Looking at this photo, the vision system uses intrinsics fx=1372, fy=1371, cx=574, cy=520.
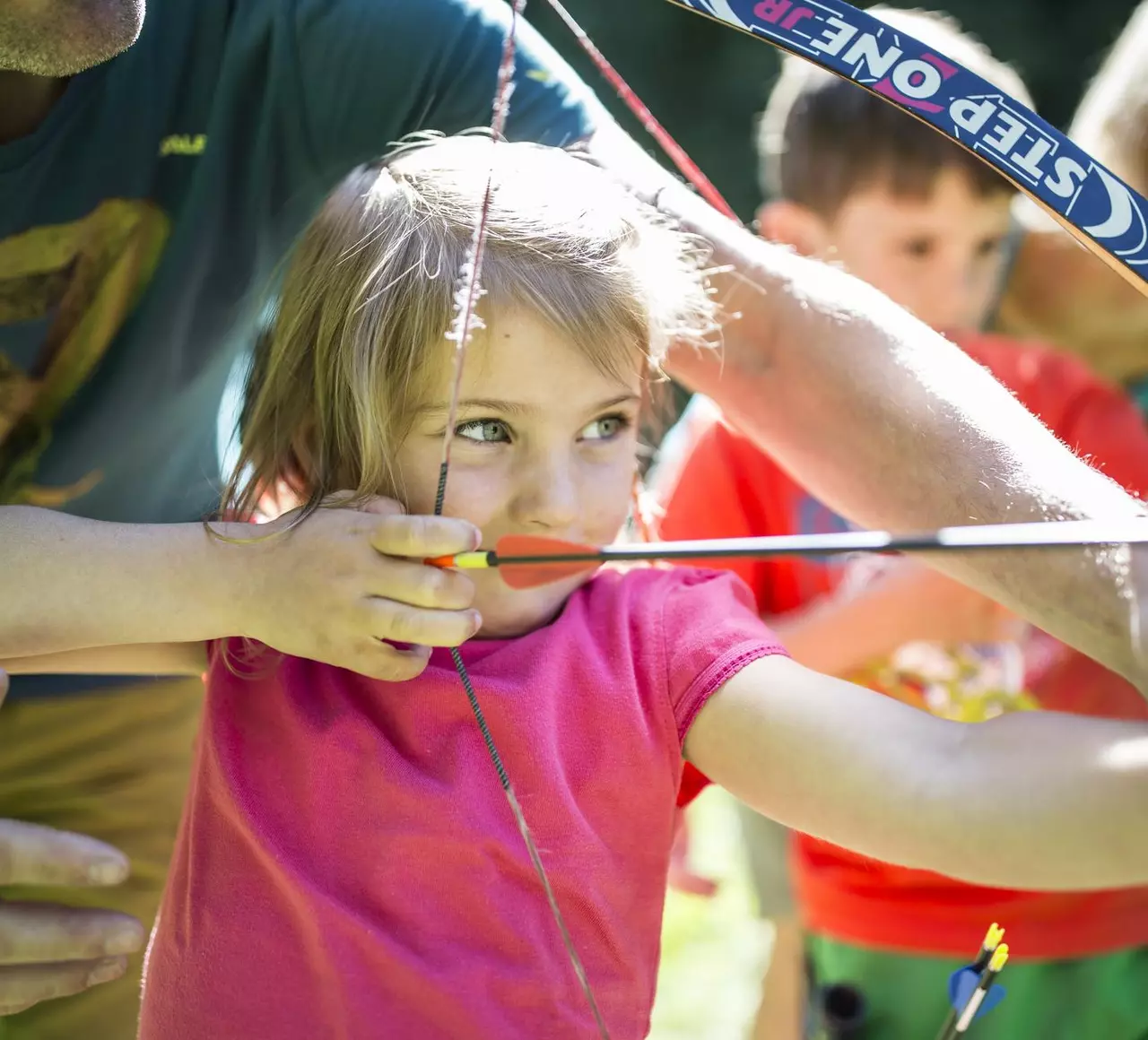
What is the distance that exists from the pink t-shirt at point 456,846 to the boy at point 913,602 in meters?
→ 0.68

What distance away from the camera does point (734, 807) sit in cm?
207

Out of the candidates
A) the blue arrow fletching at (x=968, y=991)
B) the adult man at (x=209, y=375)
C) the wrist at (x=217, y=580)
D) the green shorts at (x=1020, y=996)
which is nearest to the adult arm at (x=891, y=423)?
the adult man at (x=209, y=375)

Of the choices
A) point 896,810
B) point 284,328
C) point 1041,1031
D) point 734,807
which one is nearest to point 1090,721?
point 896,810

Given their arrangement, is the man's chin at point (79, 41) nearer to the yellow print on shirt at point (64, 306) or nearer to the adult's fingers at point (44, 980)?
the yellow print on shirt at point (64, 306)

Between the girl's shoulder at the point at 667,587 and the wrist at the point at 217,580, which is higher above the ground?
the girl's shoulder at the point at 667,587

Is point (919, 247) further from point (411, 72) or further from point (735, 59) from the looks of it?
point (735, 59)

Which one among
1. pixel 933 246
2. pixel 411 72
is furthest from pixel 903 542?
pixel 933 246

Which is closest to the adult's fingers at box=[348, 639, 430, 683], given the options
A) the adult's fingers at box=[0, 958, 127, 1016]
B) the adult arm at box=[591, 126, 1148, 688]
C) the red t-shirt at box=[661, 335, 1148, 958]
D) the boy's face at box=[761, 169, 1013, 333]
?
the adult arm at box=[591, 126, 1148, 688]

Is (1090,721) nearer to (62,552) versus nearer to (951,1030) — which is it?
(951,1030)

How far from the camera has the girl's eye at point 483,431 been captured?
979 millimetres

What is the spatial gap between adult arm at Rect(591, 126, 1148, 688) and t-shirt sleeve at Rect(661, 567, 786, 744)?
17 cm

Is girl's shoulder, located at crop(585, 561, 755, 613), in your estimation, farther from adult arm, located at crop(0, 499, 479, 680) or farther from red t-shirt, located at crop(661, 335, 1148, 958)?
red t-shirt, located at crop(661, 335, 1148, 958)

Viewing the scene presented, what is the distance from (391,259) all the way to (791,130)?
1.17m

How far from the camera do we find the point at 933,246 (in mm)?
1824
